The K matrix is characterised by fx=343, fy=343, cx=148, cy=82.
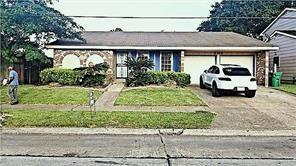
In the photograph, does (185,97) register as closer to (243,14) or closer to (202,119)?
(202,119)

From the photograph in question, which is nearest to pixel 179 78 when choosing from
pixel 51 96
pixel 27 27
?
pixel 51 96

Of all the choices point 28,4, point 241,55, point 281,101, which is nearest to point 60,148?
point 281,101

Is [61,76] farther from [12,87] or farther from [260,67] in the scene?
[260,67]

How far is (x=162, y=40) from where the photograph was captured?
25172mm

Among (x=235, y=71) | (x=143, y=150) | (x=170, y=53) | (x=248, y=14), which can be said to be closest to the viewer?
(x=143, y=150)

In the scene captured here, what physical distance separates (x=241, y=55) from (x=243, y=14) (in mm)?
17293

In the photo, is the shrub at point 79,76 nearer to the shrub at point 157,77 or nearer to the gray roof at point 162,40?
the shrub at point 157,77

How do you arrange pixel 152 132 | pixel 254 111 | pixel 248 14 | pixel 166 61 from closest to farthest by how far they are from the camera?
pixel 152 132 < pixel 254 111 < pixel 166 61 < pixel 248 14

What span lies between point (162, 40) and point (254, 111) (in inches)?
527

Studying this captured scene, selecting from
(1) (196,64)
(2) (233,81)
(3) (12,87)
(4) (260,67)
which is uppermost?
(1) (196,64)

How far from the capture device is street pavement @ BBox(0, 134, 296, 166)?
642 cm

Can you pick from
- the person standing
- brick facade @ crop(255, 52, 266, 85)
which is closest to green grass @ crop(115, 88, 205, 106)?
the person standing

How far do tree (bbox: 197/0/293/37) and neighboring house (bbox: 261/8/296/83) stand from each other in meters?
4.38

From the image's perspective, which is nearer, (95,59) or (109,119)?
(109,119)
